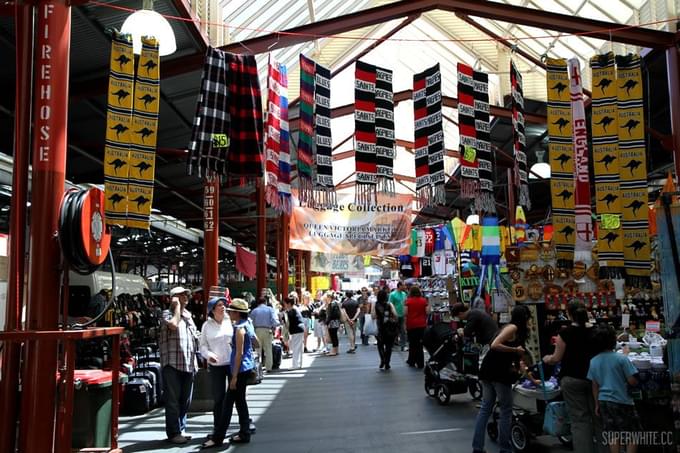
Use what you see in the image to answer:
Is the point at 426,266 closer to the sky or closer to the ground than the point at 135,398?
closer to the sky

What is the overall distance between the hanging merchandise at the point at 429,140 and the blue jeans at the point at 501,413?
12.4 ft

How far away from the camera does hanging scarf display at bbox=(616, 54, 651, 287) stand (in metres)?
8.28

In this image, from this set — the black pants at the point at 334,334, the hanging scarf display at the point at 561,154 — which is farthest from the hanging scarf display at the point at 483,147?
the black pants at the point at 334,334

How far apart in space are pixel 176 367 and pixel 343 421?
2378mm

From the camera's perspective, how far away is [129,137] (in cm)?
729

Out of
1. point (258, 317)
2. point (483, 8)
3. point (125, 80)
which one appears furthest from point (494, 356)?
point (258, 317)

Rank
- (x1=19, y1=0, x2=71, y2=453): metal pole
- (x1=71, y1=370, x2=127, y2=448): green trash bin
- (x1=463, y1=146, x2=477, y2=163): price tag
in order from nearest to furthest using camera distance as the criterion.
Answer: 1. (x1=19, y1=0, x2=71, y2=453): metal pole
2. (x1=71, y1=370, x2=127, y2=448): green trash bin
3. (x1=463, y1=146, x2=477, y2=163): price tag

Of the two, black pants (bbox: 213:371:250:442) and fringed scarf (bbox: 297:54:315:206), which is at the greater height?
fringed scarf (bbox: 297:54:315:206)

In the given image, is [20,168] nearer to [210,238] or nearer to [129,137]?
[129,137]

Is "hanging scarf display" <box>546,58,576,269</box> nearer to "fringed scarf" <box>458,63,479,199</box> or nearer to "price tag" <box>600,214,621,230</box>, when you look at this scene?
"price tag" <box>600,214,621,230</box>

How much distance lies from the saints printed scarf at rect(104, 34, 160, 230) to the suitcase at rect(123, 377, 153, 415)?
2913mm

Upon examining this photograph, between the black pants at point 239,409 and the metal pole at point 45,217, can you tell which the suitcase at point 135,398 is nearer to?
the black pants at point 239,409

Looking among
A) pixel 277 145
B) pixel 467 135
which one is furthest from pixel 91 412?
pixel 467 135

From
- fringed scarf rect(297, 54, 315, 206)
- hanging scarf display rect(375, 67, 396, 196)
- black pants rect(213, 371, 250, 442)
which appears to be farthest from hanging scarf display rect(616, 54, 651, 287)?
black pants rect(213, 371, 250, 442)
